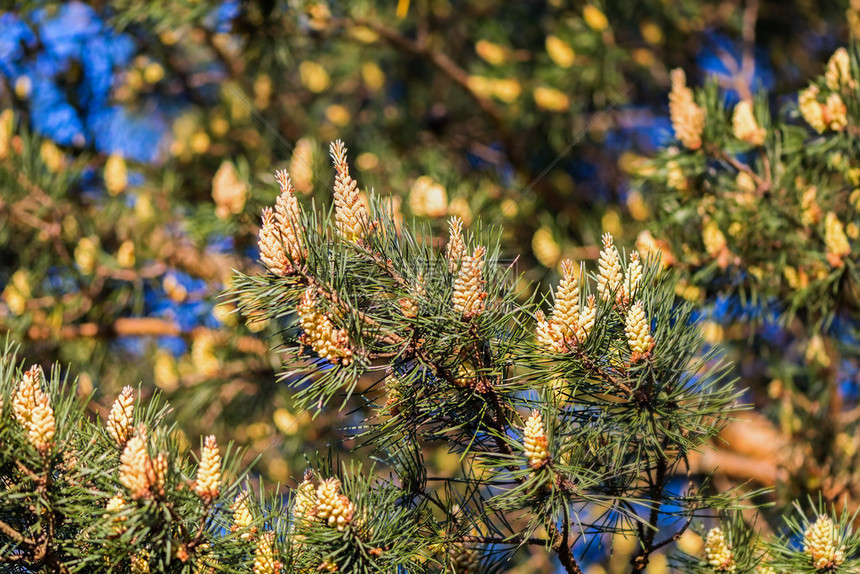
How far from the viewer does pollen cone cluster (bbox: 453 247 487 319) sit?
2.02ft

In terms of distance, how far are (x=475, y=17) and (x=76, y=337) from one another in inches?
56.7

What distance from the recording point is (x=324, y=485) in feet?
2.06

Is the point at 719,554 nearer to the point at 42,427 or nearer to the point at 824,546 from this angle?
the point at 824,546

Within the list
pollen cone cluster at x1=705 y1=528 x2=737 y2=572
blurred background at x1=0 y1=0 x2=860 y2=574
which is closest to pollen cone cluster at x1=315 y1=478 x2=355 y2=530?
pollen cone cluster at x1=705 y1=528 x2=737 y2=572

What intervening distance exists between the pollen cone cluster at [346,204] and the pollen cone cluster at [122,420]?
230 mm

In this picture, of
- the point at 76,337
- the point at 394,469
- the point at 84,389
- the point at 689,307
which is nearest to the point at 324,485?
the point at 394,469

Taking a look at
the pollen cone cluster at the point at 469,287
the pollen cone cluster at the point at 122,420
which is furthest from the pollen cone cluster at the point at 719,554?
the pollen cone cluster at the point at 122,420

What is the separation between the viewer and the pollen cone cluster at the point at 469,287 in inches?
24.3

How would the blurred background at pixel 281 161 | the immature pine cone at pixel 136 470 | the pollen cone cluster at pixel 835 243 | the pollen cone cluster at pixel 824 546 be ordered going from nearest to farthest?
1. the immature pine cone at pixel 136 470
2. the pollen cone cluster at pixel 824 546
3. the pollen cone cluster at pixel 835 243
4. the blurred background at pixel 281 161

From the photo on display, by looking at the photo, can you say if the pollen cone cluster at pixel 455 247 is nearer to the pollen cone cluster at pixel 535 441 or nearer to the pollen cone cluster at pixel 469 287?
the pollen cone cluster at pixel 469 287

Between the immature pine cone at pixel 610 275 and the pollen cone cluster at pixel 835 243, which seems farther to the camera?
the pollen cone cluster at pixel 835 243

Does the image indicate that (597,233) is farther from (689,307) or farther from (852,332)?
(689,307)

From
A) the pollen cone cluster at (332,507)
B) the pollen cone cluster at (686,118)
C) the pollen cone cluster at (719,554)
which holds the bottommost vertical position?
the pollen cone cluster at (719,554)

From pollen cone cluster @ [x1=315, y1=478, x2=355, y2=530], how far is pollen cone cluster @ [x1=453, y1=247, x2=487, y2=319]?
0.18m
